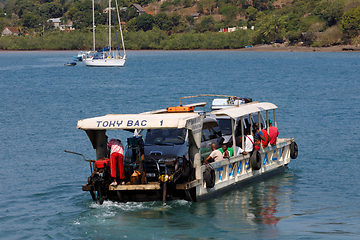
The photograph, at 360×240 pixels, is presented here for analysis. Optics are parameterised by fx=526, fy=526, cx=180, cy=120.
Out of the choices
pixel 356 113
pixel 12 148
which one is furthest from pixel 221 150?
pixel 356 113

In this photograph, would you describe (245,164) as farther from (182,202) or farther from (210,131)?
(182,202)

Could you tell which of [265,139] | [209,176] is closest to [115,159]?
[209,176]

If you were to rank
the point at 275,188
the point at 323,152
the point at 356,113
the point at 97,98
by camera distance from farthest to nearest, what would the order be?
the point at 97,98
the point at 356,113
the point at 323,152
the point at 275,188

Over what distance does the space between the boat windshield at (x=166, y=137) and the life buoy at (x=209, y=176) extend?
1171 mm

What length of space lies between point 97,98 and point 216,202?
35.3m

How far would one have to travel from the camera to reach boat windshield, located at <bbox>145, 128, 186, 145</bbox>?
15609 millimetres

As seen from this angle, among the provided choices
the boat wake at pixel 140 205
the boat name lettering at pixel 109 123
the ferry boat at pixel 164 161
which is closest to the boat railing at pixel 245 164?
the ferry boat at pixel 164 161

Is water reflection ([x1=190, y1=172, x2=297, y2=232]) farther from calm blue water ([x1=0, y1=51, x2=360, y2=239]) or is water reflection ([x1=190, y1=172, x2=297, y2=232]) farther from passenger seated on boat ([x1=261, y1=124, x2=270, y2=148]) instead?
passenger seated on boat ([x1=261, y1=124, x2=270, y2=148])

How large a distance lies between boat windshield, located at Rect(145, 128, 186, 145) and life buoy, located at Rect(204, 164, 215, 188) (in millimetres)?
1171

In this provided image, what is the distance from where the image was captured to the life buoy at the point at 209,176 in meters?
15.0

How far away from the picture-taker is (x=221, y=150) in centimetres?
1630

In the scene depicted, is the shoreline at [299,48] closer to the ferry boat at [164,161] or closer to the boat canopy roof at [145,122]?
the ferry boat at [164,161]

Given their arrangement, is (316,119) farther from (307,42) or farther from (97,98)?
(307,42)

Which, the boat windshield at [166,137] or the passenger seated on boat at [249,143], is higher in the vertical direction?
the boat windshield at [166,137]
